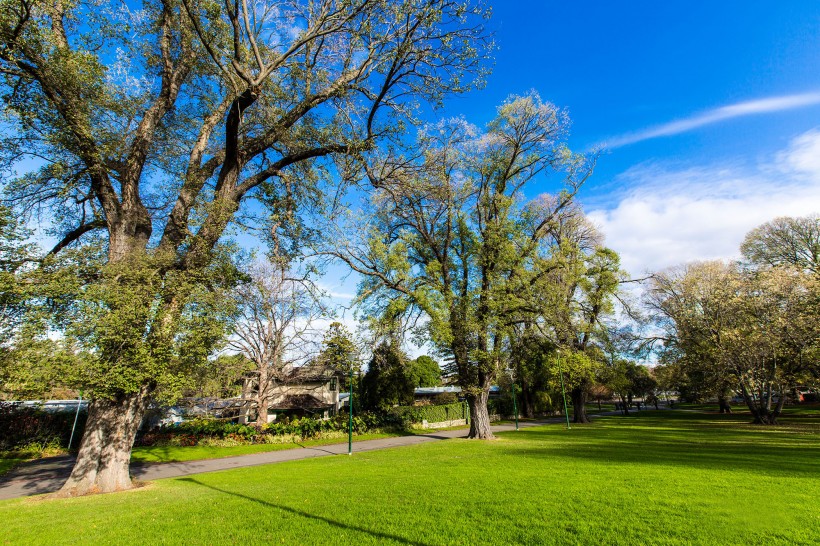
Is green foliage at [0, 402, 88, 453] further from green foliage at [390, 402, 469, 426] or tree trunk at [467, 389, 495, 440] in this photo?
tree trunk at [467, 389, 495, 440]

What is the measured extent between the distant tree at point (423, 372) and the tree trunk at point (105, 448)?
1182 inches

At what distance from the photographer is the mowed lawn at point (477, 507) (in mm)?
4988

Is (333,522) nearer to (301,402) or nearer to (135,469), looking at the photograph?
(135,469)

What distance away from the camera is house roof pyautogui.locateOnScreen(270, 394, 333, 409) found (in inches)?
1368

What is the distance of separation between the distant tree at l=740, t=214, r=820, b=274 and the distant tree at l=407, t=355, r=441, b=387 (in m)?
30.6

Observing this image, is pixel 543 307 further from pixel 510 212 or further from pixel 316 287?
pixel 316 287

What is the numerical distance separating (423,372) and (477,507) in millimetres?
37977

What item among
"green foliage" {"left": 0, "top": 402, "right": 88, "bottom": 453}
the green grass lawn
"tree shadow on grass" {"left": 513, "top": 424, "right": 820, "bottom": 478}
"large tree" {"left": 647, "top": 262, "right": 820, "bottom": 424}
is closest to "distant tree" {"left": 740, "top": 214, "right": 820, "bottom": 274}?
"large tree" {"left": 647, "top": 262, "right": 820, "bottom": 424}

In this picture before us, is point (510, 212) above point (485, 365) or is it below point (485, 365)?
above

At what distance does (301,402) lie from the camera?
116 ft

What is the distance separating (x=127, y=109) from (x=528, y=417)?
41.8 meters

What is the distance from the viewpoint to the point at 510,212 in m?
19.9

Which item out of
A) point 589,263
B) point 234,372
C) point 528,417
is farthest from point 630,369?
point 234,372

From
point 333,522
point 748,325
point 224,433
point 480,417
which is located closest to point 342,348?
point 480,417
